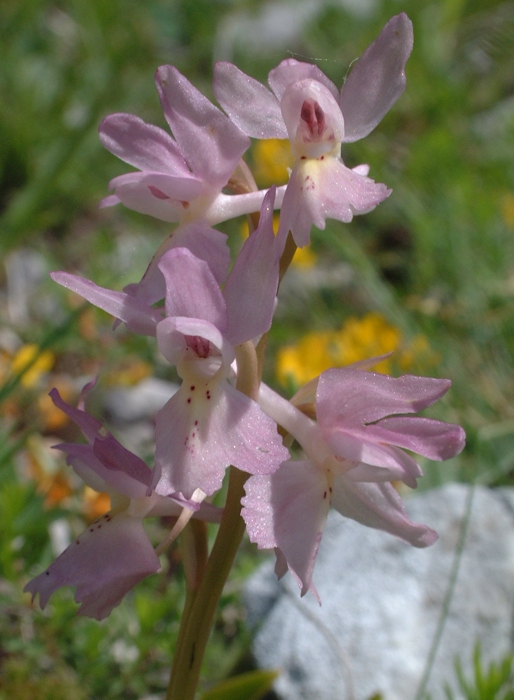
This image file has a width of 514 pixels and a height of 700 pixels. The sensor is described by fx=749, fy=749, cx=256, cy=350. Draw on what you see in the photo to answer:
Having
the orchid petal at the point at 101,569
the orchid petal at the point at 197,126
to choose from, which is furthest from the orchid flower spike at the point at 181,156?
the orchid petal at the point at 101,569

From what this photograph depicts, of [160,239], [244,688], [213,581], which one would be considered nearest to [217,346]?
[213,581]

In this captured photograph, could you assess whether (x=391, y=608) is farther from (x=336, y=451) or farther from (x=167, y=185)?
(x=167, y=185)

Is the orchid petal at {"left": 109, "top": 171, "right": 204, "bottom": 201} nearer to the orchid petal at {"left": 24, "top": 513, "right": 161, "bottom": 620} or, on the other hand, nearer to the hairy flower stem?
the hairy flower stem

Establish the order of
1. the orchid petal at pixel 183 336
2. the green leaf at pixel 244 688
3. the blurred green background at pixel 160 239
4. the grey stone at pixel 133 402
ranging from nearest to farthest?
the orchid petal at pixel 183 336
the green leaf at pixel 244 688
the blurred green background at pixel 160 239
the grey stone at pixel 133 402

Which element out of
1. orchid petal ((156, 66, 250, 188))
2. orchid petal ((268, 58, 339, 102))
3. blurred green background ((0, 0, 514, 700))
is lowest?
blurred green background ((0, 0, 514, 700))

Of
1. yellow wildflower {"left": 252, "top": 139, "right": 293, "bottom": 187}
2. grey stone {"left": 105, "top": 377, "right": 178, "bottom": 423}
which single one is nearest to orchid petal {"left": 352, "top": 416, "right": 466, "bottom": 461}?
grey stone {"left": 105, "top": 377, "right": 178, "bottom": 423}

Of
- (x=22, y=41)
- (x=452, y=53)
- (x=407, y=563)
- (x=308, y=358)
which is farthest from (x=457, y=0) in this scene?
(x=407, y=563)

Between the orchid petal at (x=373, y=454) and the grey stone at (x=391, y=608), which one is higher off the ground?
the orchid petal at (x=373, y=454)

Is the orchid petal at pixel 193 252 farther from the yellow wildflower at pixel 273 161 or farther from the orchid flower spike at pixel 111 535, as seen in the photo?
the yellow wildflower at pixel 273 161
